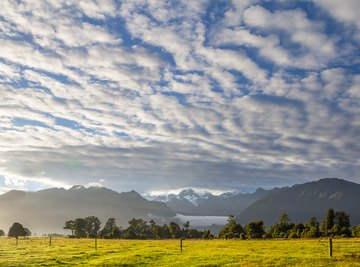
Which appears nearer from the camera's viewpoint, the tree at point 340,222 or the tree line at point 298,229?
the tree line at point 298,229

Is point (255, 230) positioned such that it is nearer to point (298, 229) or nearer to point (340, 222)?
point (298, 229)

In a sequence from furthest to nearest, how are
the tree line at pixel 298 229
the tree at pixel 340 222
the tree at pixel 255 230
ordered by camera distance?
the tree at pixel 255 230 → the tree at pixel 340 222 → the tree line at pixel 298 229

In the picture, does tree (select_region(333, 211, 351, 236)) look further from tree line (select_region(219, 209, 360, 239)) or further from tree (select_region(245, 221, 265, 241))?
tree (select_region(245, 221, 265, 241))

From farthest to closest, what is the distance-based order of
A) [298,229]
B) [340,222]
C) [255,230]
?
[340,222], [255,230], [298,229]

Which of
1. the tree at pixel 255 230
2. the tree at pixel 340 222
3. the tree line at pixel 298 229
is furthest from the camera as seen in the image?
the tree at pixel 255 230

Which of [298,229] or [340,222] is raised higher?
[340,222]

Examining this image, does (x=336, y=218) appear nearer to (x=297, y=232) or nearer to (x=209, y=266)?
(x=297, y=232)

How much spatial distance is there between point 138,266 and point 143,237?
6167 inches

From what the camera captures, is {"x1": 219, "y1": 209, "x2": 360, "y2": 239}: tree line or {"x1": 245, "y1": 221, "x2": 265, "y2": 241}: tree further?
{"x1": 245, "y1": 221, "x2": 265, "y2": 241}: tree

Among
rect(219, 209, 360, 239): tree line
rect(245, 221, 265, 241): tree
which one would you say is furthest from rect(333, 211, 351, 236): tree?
rect(245, 221, 265, 241): tree

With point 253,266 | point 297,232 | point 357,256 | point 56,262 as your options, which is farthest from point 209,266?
point 297,232

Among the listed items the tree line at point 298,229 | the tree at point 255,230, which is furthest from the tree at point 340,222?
the tree at point 255,230

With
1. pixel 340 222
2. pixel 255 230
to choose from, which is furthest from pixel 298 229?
pixel 340 222

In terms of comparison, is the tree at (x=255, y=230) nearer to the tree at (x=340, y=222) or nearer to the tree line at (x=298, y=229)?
the tree line at (x=298, y=229)
